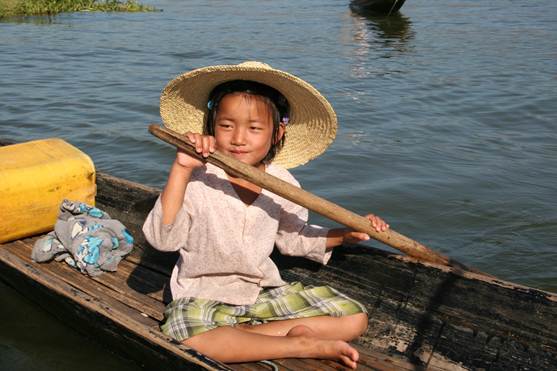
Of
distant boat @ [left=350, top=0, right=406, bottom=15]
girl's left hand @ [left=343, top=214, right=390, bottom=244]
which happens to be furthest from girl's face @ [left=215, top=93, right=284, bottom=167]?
distant boat @ [left=350, top=0, right=406, bottom=15]

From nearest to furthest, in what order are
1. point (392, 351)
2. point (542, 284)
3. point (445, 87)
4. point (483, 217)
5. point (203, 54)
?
1. point (392, 351)
2. point (542, 284)
3. point (483, 217)
4. point (445, 87)
5. point (203, 54)

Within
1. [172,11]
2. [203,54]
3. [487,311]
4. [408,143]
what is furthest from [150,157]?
[172,11]

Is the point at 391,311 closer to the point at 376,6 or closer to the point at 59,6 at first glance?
the point at 376,6

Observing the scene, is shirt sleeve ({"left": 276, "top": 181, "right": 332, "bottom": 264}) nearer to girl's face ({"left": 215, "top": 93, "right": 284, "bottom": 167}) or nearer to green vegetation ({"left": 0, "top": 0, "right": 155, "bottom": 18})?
girl's face ({"left": 215, "top": 93, "right": 284, "bottom": 167})

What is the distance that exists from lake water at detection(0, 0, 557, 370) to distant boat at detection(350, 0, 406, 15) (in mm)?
784

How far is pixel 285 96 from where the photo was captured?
104 inches

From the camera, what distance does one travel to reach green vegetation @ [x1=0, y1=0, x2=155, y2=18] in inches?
667

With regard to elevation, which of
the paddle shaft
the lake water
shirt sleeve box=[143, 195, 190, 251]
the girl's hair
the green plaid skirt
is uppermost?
the girl's hair

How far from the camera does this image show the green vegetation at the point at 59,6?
1695 cm

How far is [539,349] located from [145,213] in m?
2.07

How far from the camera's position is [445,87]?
28.2ft

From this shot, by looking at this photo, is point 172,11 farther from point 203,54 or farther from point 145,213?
point 145,213

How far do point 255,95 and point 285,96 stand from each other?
6.7 inches

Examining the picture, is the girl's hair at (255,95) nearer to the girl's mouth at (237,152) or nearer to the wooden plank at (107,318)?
the girl's mouth at (237,152)
